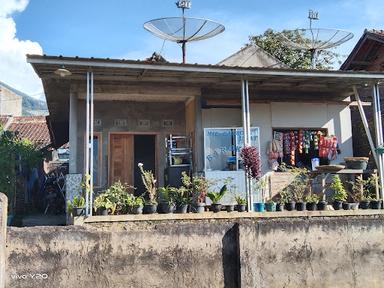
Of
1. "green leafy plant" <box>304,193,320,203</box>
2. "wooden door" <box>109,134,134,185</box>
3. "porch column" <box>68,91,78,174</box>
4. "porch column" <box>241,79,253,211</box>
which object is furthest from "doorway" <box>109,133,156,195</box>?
"green leafy plant" <box>304,193,320,203</box>

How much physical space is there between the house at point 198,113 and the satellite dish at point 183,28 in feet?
5.25

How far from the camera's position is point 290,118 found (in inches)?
456

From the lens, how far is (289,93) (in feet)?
38.3

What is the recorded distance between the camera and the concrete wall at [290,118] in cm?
1125

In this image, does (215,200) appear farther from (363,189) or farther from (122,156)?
(122,156)

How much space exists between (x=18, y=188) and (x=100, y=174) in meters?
2.36

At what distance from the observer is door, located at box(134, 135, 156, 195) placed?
1199 cm

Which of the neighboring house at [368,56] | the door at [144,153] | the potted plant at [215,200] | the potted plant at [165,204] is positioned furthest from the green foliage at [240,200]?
the neighboring house at [368,56]

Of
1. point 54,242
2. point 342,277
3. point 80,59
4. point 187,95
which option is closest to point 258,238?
point 342,277

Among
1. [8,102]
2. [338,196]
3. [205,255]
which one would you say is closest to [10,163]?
[205,255]

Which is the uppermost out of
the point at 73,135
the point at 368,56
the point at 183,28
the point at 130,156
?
the point at 368,56

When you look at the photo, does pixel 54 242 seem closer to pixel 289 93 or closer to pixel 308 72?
pixel 308 72

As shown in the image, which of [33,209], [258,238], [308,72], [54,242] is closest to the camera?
[54,242]

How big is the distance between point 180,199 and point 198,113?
9.52ft
